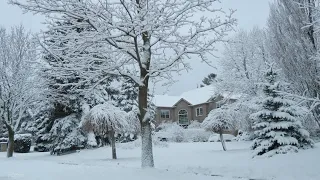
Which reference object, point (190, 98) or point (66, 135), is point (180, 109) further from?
point (66, 135)

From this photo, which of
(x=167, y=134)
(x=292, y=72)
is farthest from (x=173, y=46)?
(x=167, y=134)

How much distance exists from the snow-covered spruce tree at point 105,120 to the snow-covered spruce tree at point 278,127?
25.7 ft

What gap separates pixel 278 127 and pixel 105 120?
9.39m

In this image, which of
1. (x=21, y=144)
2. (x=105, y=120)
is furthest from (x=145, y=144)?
(x=21, y=144)

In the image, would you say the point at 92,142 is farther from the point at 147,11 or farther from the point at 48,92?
the point at 147,11

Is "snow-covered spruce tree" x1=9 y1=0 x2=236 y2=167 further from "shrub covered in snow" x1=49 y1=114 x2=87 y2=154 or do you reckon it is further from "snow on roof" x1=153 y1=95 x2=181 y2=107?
"snow on roof" x1=153 y1=95 x2=181 y2=107

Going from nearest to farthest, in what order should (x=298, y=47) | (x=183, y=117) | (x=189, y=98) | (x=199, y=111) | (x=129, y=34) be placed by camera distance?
(x=129, y=34)
(x=298, y=47)
(x=199, y=111)
(x=183, y=117)
(x=189, y=98)

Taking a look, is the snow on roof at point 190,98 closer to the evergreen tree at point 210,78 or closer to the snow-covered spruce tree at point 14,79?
the evergreen tree at point 210,78

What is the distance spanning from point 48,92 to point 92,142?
518cm

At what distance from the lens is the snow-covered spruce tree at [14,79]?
2045 cm

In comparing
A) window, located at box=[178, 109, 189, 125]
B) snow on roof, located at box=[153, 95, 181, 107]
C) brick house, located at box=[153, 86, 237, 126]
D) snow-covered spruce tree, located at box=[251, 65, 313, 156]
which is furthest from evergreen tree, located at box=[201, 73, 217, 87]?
snow-covered spruce tree, located at box=[251, 65, 313, 156]

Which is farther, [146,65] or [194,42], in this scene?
[146,65]

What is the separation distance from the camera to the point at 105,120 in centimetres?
1788

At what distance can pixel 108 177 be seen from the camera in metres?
8.58
